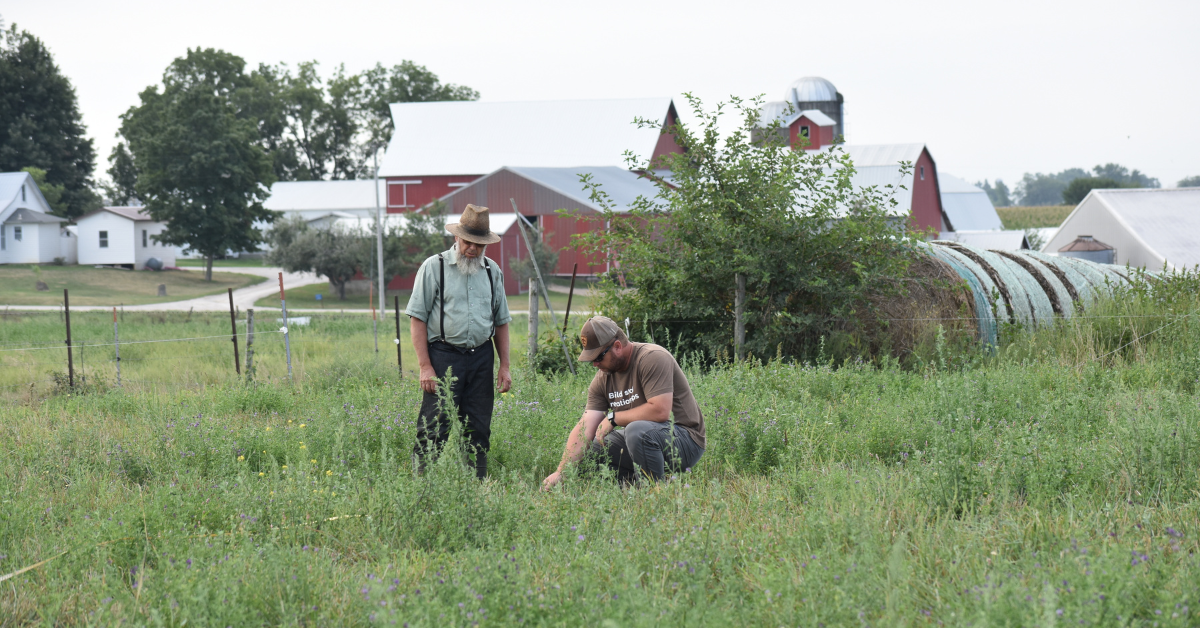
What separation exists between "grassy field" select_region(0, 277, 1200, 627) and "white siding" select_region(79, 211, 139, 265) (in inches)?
1786

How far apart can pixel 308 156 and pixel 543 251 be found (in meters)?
41.1

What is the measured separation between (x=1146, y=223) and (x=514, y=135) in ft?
106

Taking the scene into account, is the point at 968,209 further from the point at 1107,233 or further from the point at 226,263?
the point at 226,263

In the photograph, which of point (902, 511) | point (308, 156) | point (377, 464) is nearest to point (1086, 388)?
point (902, 511)

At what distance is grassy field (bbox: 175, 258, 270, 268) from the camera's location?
52906 millimetres

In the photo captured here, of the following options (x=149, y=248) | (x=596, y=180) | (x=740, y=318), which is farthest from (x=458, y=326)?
(x=149, y=248)

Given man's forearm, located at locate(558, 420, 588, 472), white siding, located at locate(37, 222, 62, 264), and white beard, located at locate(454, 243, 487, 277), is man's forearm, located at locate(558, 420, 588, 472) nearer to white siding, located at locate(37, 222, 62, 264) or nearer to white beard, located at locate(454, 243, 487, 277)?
white beard, located at locate(454, 243, 487, 277)

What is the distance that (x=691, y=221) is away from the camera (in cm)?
988

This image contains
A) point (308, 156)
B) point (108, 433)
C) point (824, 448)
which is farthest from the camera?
point (308, 156)

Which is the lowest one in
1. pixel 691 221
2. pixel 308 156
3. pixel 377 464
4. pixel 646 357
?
pixel 377 464

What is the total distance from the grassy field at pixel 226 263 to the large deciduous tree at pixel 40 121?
7.12 meters

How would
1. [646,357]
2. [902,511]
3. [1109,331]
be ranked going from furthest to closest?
[1109,331], [646,357], [902,511]

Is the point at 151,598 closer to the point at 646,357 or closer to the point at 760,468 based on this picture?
the point at 646,357

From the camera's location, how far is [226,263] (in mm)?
56062
